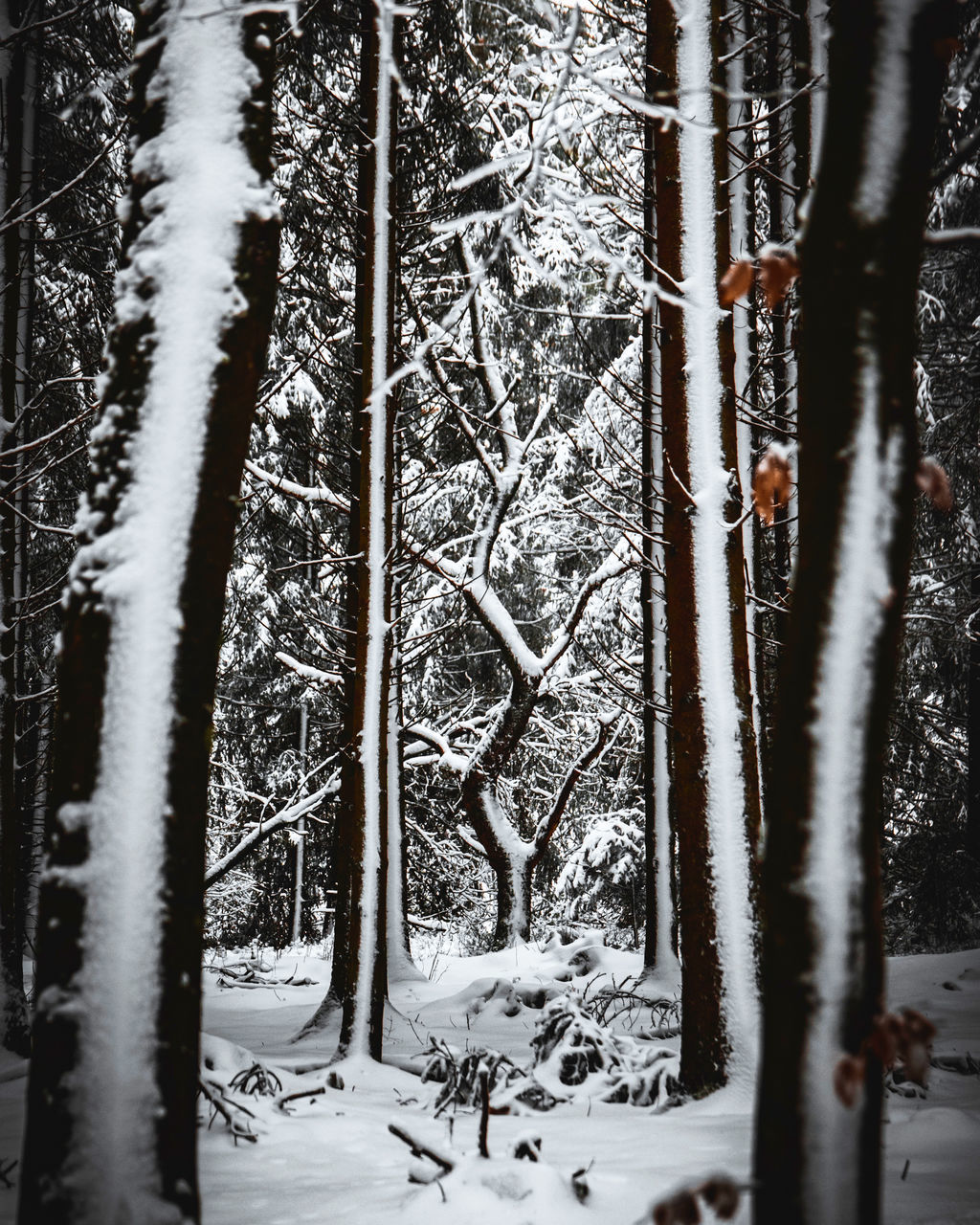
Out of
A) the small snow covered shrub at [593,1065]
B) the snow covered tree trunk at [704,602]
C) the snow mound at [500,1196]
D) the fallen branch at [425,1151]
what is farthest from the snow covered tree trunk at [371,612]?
the snow mound at [500,1196]

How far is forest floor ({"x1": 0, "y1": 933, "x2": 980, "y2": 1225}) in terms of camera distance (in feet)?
9.03

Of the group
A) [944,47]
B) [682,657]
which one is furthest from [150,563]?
[682,657]

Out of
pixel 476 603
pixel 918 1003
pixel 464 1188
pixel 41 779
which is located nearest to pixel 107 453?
pixel 464 1188

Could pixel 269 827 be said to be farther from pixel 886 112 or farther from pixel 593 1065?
pixel 886 112

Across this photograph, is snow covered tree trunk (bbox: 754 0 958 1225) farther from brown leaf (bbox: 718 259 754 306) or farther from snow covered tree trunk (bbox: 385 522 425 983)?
snow covered tree trunk (bbox: 385 522 425 983)

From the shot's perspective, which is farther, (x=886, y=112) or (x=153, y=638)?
(x=153, y=638)

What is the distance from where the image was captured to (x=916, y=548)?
9438mm

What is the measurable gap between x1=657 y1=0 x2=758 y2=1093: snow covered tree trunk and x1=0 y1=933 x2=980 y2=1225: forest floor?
0.51 metres

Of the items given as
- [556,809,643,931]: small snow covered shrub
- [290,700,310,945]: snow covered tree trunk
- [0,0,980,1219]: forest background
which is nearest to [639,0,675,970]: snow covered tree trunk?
[0,0,980,1219]: forest background

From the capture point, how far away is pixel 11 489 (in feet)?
19.4

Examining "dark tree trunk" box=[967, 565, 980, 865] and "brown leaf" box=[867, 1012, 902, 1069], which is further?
"dark tree trunk" box=[967, 565, 980, 865]

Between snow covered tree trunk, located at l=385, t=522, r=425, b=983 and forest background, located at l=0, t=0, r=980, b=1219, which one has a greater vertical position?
forest background, located at l=0, t=0, r=980, b=1219

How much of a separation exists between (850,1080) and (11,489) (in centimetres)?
629

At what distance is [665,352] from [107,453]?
10.7 ft
